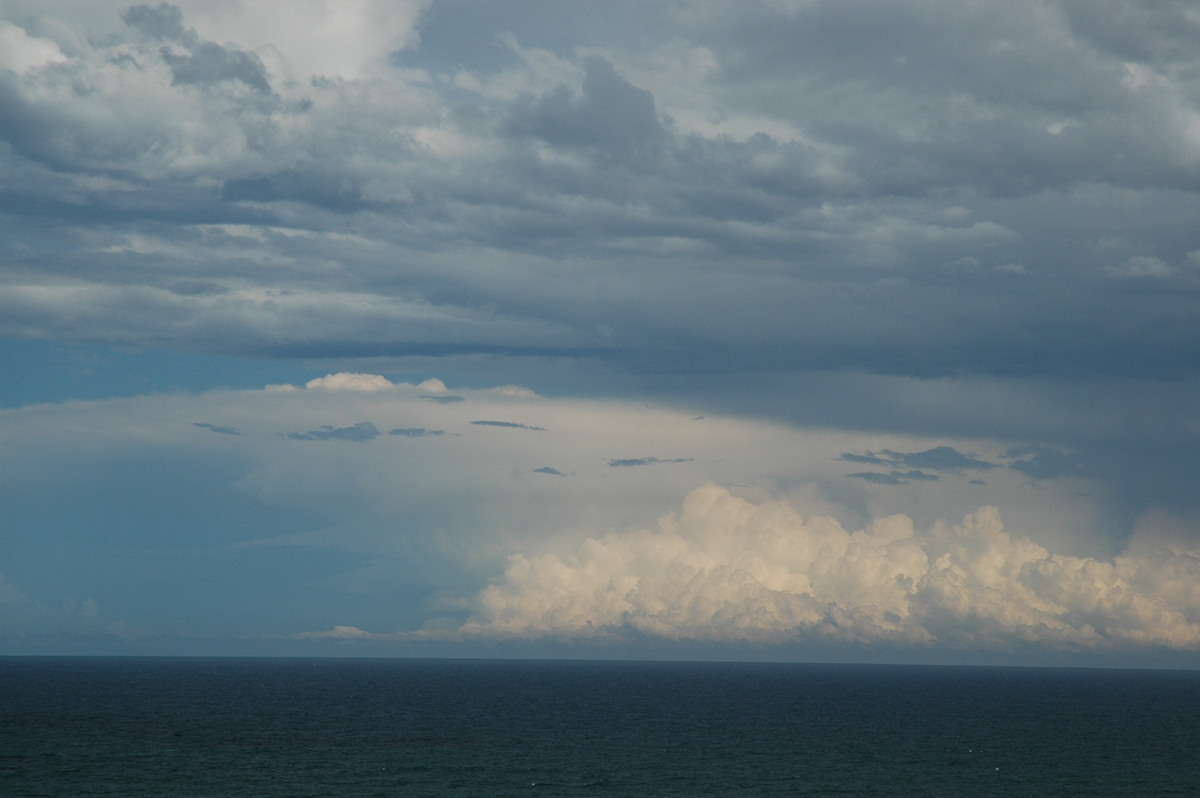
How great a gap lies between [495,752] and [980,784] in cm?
4994

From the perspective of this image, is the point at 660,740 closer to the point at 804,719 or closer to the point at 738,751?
the point at 738,751

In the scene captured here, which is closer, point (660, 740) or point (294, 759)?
point (294, 759)

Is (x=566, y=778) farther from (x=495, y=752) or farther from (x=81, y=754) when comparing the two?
(x=81, y=754)

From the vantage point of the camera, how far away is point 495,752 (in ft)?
390

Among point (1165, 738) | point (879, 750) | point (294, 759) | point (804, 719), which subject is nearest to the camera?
point (294, 759)

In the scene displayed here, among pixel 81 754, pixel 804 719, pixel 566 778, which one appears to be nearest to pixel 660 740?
pixel 566 778

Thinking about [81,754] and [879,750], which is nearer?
[81,754]

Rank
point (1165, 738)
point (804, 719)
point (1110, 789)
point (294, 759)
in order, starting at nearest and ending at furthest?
point (1110, 789) → point (294, 759) → point (1165, 738) → point (804, 719)

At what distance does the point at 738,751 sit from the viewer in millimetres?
124250

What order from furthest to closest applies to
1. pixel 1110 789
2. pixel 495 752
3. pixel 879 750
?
pixel 879 750, pixel 495 752, pixel 1110 789

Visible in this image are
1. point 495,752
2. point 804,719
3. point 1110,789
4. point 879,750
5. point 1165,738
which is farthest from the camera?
point 804,719

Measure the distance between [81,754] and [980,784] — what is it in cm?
8933

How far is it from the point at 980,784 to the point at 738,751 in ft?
101

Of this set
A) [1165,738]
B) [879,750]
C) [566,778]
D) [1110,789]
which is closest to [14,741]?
[566,778]
